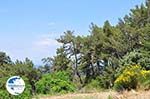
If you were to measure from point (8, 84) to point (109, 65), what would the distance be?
38.4 meters

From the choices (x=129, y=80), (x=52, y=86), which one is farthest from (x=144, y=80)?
(x=52, y=86)

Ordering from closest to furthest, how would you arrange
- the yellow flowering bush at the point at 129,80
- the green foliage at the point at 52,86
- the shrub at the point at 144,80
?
the shrub at the point at 144,80
the yellow flowering bush at the point at 129,80
the green foliage at the point at 52,86

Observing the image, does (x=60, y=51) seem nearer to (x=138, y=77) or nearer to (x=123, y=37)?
(x=123, y=37)

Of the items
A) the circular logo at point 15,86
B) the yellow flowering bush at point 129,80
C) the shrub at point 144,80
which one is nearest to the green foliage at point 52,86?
the yellow flowering bush at point 129,80

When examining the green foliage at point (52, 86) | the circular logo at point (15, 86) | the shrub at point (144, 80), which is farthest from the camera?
the green foliage at point (52, 86)

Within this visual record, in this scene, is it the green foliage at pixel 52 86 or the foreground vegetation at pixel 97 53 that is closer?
the green foliage at pixel 52 86

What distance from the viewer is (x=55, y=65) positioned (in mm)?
54062

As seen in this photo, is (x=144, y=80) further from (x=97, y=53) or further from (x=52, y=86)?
(x=97, y=53)

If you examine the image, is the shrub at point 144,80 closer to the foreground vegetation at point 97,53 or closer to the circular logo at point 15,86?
the circular logo at point 15,86

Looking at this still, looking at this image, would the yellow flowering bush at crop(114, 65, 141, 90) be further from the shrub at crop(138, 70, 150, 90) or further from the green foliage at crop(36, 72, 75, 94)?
the green foliage at crop(36, 72, 75, 94)

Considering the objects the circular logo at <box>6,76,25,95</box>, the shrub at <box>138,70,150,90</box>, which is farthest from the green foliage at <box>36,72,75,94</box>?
the circular logo at <box>6,76,25,95</box>

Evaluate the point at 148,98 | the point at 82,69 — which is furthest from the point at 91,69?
the point at 148,98

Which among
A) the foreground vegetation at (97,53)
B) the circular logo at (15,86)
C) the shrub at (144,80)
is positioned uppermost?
the foreground vegetation at (97,53)

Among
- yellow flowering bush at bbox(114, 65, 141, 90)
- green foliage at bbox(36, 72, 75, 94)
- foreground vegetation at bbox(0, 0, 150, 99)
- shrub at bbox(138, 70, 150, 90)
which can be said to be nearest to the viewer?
shrub at bbox(138, 70, 150, 90)
